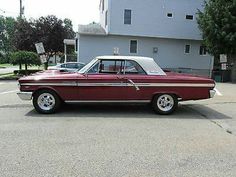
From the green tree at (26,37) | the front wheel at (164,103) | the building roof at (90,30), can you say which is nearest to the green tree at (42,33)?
the green tree at (26,37)

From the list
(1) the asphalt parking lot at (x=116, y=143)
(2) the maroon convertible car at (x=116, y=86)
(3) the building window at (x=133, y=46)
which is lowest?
(1) the asphalt parking lot at (x=116, y=143)

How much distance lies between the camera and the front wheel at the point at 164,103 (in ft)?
31.5

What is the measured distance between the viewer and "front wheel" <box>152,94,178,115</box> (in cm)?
960

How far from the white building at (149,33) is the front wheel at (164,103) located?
65.2 feet

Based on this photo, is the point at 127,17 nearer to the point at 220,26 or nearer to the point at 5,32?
the point at 220,26

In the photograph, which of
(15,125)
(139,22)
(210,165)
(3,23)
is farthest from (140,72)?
(3,23)

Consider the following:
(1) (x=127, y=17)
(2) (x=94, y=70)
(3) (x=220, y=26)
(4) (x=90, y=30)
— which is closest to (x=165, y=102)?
(2) (x=94, y=70)

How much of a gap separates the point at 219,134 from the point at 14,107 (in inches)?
246

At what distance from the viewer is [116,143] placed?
6.41 metres

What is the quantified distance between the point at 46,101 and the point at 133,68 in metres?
2.66

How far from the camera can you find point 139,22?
30.2 metres

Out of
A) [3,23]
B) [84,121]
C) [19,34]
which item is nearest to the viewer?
[84,121]

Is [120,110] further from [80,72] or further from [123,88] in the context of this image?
[80,72]

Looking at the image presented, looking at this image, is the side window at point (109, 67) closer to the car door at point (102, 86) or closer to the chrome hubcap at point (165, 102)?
the car door at point (102, 86)
